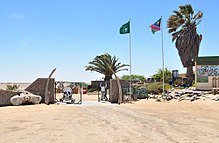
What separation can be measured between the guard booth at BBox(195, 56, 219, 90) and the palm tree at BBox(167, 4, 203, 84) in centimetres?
954

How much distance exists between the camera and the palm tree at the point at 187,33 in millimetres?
37656

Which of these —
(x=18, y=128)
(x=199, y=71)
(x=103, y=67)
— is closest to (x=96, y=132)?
(x=18, y=128)

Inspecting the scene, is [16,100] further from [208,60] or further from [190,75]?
[190,75]

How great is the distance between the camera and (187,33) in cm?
3797

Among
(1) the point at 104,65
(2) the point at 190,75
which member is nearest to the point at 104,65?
(1) the point at 104,65

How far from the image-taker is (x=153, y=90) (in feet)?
104

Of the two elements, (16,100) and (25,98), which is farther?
(25,98)

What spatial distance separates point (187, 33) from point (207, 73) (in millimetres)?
11753

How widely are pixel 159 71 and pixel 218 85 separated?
3611 centimetres

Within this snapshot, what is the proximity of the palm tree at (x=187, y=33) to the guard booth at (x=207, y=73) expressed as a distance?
9.54 m

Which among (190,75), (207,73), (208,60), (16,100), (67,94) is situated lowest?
(16,100)

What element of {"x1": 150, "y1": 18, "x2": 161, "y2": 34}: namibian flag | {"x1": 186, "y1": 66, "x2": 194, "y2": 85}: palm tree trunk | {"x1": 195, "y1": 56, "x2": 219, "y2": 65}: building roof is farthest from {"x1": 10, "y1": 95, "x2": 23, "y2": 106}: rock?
{"x1": 186, "y1": 66, "x2": 194, "y2": 85}: palm tree trunk

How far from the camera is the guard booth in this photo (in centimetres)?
2736

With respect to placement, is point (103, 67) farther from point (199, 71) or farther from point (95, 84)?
point (199, 71)
